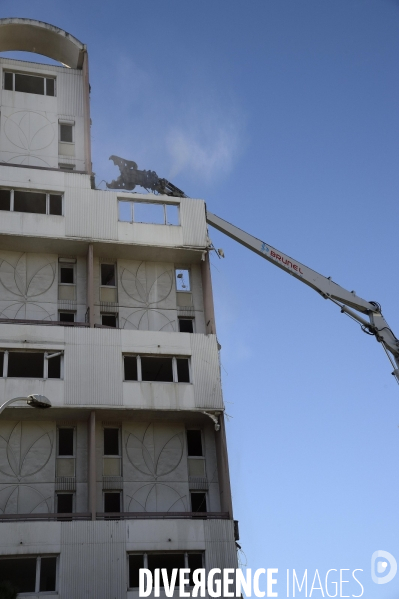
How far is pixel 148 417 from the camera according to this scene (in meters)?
37.6

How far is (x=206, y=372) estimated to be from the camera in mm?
37844

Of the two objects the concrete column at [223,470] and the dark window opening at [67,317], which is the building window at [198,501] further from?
the dark window opening at [67,317]

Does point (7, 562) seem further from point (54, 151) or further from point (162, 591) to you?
point (54, 151)

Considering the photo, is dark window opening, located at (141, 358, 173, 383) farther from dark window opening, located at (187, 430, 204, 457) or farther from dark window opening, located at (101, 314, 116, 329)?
dark window opening, located at (101, 314, 116, 329)

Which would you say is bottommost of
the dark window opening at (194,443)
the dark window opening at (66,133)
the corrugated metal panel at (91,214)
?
the dark window opening at (194,443)

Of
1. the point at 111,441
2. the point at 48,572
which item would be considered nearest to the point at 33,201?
the point at 111,441

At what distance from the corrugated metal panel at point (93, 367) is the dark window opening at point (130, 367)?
839 millimetres

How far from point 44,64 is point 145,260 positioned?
1477 centimetres

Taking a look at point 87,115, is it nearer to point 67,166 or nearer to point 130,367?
point 67,166

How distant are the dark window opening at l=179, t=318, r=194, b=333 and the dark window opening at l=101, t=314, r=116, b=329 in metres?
3.62

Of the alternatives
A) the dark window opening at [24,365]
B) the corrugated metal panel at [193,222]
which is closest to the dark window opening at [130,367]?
the dark window opening at [24,365]

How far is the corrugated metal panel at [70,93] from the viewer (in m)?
46.5

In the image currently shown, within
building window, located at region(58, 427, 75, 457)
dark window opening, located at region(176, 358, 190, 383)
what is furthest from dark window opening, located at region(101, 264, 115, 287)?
building window, located at region(58, 427, 75, 457)

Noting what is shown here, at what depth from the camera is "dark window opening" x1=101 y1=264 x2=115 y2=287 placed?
4172cm
